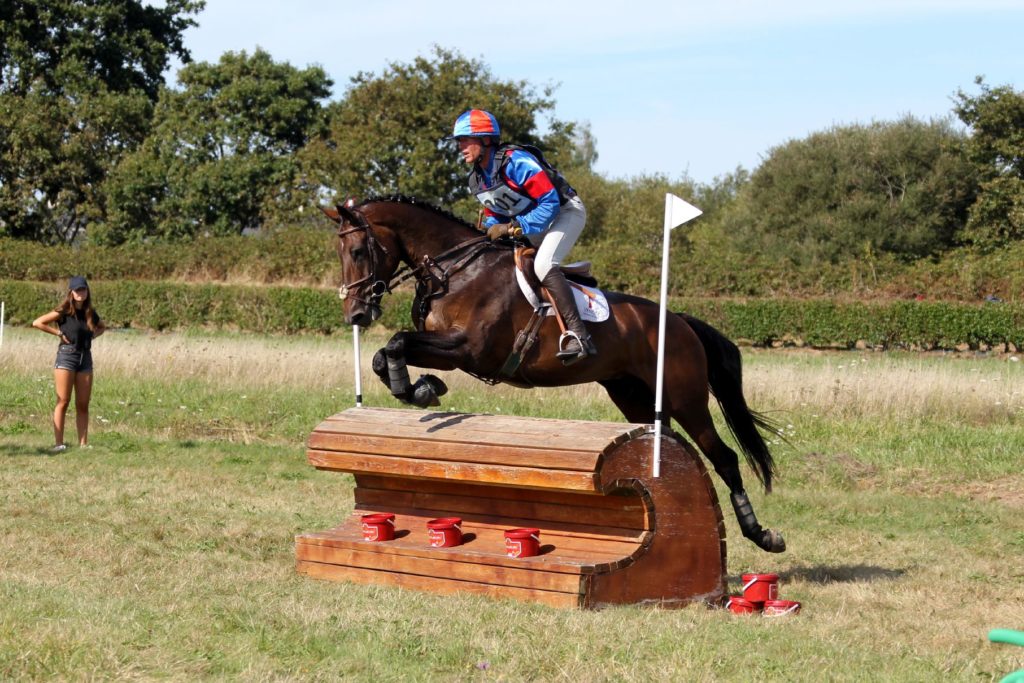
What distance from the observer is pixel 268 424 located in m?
13.5

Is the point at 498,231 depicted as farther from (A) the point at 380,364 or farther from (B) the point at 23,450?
(B) the point at 23,450

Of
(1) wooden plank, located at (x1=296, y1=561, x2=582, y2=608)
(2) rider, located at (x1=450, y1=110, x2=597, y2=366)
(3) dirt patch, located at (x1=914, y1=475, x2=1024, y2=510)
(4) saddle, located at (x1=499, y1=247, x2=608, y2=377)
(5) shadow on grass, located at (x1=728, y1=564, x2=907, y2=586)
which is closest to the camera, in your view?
(1) wooden plank, located at (x1=296, y1=561, x2=582, y2=608)

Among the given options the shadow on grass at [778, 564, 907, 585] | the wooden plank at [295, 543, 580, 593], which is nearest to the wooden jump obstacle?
the wooden plank at [295, 543, 580, 593]

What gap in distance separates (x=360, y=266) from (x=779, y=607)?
2.95 meters

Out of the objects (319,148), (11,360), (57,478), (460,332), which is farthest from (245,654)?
(319,148)

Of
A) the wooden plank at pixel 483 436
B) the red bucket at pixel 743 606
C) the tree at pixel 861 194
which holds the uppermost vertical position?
the tree at pixel 861 194

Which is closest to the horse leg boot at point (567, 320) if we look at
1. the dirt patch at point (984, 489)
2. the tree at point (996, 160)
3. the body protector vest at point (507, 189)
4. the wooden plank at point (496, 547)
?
the body protector vest at point (507, 189)

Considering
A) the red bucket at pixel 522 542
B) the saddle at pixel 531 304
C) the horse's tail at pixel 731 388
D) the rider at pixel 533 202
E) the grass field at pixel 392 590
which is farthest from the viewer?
the horse's tail at pixel 731 388

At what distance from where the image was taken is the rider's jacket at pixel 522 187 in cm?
689

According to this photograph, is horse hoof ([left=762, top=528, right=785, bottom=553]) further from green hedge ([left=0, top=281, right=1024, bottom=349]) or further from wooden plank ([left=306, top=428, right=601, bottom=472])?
green hedge ([left=0, top=281, right=1024, bottom=349])

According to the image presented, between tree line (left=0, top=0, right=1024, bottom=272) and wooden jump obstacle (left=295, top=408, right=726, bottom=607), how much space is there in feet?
88.1

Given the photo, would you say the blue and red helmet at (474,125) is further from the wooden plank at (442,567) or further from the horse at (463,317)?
the wooden plank at (442,567)

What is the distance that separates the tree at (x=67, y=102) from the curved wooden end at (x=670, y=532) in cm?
3484

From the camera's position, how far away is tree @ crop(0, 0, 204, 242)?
37719 mm
